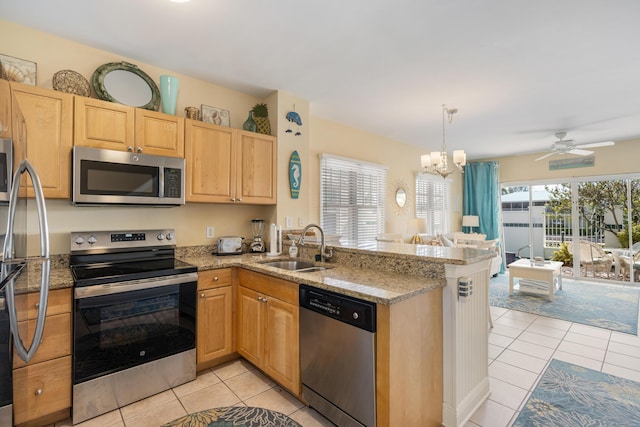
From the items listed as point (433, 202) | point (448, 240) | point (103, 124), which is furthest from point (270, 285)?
point (433, 202)

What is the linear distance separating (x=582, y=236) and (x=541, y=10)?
583 centimetres

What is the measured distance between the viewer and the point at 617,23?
2.13m

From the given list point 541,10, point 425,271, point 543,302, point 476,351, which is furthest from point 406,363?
point 543,302

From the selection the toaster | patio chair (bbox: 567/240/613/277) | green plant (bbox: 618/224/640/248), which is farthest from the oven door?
green plant (bbox: 618/224/640/248)

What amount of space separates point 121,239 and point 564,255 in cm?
780

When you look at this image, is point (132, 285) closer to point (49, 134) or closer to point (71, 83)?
point (49, 134)

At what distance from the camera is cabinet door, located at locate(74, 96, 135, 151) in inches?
85.4

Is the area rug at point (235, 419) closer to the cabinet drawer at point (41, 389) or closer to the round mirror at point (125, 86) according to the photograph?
the cabinet drawer at point (41, 389)

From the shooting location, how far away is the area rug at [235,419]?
1273 mm

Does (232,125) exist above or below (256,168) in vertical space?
above

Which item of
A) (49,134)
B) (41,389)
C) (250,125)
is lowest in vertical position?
(41,389)

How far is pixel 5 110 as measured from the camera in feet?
3.86

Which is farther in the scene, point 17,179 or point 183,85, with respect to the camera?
point 183,85

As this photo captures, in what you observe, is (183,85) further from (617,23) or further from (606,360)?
(606,360)
